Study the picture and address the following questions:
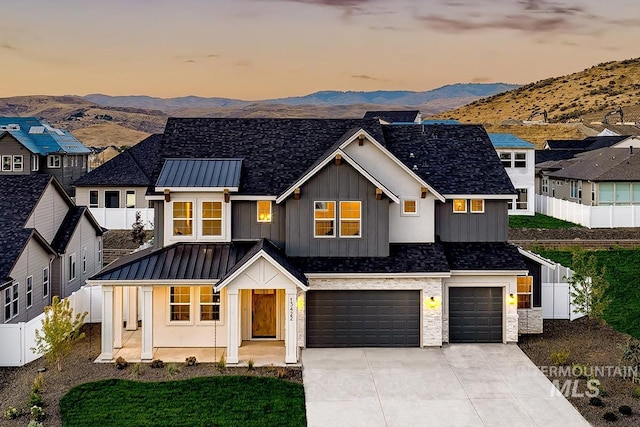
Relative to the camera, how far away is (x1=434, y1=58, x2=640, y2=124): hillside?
113 m

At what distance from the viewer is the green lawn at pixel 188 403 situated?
14719mm

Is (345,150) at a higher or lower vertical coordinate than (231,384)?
higher

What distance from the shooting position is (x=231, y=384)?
17.1 m

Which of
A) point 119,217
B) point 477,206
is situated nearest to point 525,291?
point 477,206

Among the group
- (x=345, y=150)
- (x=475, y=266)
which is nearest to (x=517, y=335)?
(x=475, y=266)

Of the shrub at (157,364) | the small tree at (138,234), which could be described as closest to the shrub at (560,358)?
the shrub at (157,364)

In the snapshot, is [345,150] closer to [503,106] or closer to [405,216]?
[405,216]

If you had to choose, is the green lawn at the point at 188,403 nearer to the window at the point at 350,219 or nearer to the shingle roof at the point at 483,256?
the window at the point at 350,219

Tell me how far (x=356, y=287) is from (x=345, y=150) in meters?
5.35

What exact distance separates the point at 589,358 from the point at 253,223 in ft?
41.2

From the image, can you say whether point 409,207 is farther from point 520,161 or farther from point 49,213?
point 520,161

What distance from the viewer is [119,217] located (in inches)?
1638

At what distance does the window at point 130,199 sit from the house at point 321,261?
68.9ft

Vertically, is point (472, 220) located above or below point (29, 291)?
above
